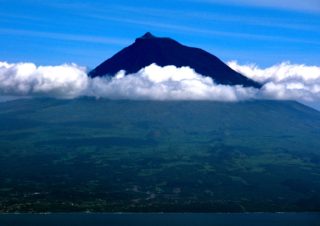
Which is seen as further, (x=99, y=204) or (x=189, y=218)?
(x=99, y=204)

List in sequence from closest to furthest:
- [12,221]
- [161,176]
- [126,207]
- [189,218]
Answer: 1. [12,221]
2. [189,218]
3. [126,207]
4. [161,176]

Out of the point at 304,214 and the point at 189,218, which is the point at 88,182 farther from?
the point at 304,214

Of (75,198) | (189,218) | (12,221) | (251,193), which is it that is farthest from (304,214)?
(12,221)

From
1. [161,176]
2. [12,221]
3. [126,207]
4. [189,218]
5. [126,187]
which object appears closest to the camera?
[12,221]

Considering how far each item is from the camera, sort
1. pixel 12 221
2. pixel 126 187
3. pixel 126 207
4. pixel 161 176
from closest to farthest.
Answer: pixel 12 221, pixel 126 207, pixel 126 187, pixel 161 176

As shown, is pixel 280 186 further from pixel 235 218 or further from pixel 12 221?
pixel 12 221

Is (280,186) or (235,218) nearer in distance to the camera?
(235,218)

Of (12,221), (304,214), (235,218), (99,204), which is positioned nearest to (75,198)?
(99,204)

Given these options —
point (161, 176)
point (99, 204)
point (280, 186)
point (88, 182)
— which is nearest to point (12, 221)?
point (99, 204)
